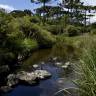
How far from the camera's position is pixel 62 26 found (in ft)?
144

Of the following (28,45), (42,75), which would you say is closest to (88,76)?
(42,75)

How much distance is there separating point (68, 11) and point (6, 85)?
44.2 m

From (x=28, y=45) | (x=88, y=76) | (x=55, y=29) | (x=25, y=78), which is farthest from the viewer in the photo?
(x=55, y=29)

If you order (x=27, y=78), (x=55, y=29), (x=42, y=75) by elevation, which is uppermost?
(x=27, y=78)

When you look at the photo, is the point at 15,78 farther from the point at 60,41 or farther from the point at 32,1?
the point at 32,1

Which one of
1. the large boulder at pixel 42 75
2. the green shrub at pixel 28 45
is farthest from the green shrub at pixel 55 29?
the large boulder at pixel 42 75

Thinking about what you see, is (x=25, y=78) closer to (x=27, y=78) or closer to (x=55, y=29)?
(x=27, y=78)

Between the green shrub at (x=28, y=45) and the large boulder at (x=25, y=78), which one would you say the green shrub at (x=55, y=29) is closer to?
the green shrub at (x=28, y=45)

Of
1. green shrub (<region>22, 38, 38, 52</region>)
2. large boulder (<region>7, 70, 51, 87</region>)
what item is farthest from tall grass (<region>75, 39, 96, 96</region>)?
green shrub (<region>22, 38, 38, 52</region>)

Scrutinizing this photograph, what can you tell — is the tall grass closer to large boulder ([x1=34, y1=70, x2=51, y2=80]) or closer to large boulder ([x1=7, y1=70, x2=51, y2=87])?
large boulder ([x1=7, y1=70, x2=51, y2=87])

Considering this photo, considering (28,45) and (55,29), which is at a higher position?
(28,45)

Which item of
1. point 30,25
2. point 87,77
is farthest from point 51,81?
point 30,25

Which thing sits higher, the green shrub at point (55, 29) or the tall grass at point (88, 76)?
the tall grass at point (88, 76)

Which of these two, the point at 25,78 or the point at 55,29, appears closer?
the point at 25,78
